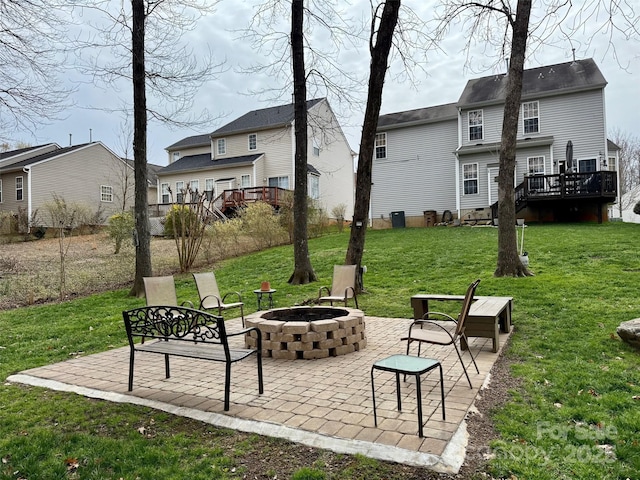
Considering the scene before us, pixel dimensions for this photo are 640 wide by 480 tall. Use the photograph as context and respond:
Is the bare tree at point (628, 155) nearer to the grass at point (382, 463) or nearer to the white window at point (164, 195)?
the grass at point (382, 463)

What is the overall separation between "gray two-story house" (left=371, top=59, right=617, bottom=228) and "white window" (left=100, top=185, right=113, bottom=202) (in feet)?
61.8

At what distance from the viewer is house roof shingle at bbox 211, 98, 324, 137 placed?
28.5 m

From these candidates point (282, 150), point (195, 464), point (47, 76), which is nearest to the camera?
point (195, 464)

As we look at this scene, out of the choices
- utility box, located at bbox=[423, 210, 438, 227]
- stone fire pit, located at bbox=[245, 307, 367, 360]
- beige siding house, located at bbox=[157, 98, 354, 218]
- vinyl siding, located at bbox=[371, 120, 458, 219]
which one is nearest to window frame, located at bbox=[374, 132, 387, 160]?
vinyl siding, located at bbox=[371, 120, 458, 219]

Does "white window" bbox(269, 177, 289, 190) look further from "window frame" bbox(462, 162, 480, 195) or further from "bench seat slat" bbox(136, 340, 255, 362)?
"bench seat slat" bbox(136, 340, 255, 362)

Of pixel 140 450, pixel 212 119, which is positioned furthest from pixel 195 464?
pixel 212 119

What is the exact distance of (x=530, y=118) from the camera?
22609mm

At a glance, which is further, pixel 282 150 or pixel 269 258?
pixel 282 150

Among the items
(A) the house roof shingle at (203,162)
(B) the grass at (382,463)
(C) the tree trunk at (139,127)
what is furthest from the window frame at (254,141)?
(B) the grass at (382,463)

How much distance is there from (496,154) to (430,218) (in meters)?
4.72

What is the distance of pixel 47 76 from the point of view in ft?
26.0

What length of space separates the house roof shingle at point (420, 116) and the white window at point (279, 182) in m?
6.64

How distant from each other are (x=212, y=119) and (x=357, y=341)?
8.56 meters

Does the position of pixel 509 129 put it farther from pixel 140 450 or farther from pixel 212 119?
pixel 140 450
